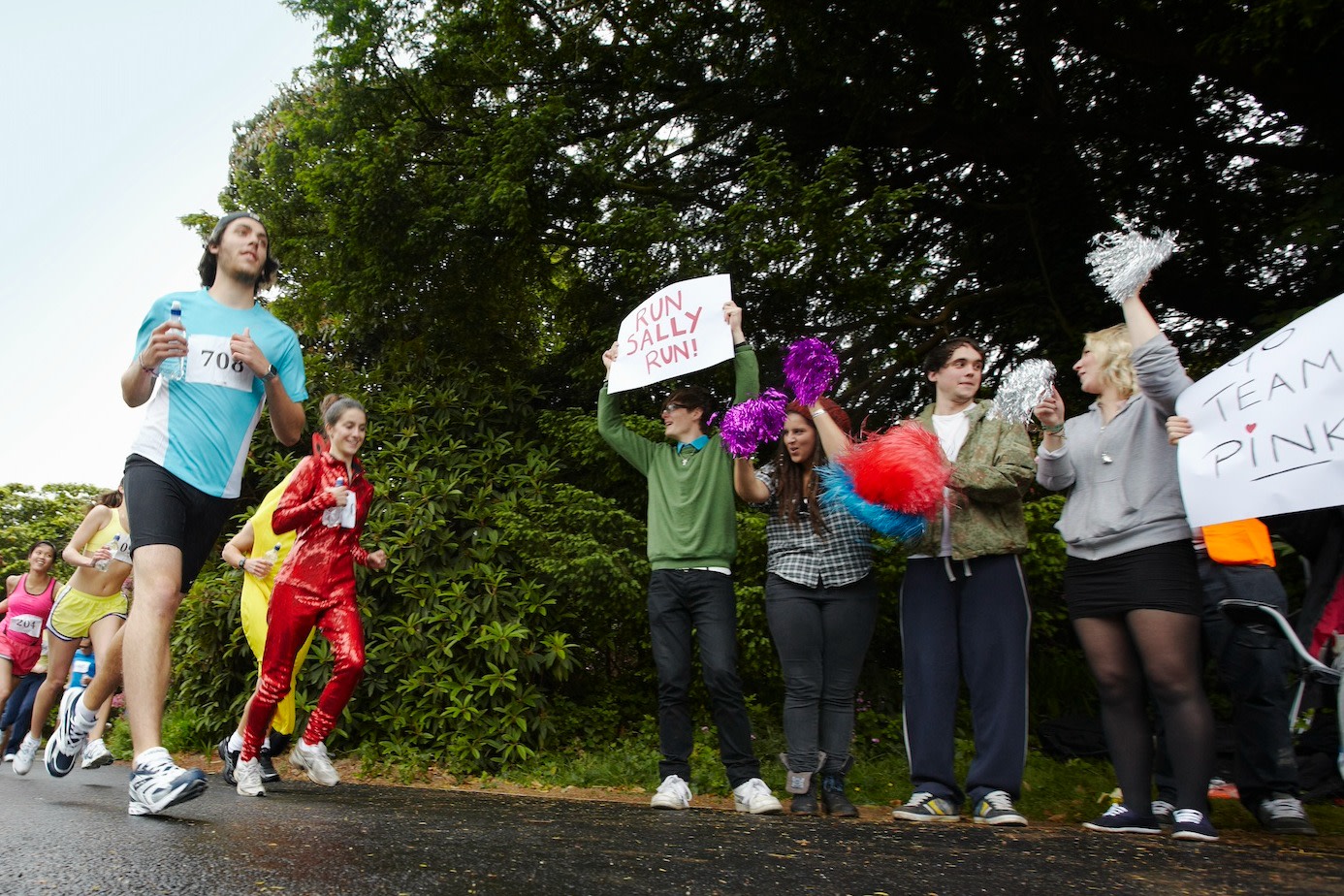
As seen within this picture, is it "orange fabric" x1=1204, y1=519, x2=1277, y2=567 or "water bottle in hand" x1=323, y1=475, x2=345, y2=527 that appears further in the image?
"water bottle in hand" x1=323, y1=475, x2=345, y2=527

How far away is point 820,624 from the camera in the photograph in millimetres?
4918

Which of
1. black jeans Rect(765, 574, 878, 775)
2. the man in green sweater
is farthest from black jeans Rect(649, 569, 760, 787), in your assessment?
black jeans Rect(765, 574, 878, 775)

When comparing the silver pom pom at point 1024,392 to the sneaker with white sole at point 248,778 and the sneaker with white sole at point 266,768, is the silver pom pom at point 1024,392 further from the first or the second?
the sneaker with white sole at point 266,768

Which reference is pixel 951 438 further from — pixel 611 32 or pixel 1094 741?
pixel 611 32

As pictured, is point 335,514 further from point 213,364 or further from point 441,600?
point 441,600

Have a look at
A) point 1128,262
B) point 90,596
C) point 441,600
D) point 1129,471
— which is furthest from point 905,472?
point 90,596

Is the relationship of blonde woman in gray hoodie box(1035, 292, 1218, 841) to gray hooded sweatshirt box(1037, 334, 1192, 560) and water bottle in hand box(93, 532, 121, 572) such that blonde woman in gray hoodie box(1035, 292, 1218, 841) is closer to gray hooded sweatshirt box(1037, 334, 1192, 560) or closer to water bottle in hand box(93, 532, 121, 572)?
gray hooded sweatshirt box(1037, 334, 1192, 560)

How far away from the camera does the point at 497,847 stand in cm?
308

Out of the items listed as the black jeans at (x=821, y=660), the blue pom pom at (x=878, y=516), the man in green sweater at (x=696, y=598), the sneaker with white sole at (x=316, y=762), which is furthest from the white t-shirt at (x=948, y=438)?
the sneaker with white sole at (x=316, y=762)

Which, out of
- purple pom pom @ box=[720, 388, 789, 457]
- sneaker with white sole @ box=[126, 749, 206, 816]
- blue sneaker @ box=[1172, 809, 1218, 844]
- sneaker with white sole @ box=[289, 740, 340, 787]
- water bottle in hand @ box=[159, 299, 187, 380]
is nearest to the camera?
sneaker with white sole @ box=[126, 749, 206, 816]

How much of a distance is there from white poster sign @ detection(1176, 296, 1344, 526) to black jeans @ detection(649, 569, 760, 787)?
2.09m

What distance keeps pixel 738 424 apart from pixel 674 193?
3.96 m

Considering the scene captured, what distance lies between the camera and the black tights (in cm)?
384

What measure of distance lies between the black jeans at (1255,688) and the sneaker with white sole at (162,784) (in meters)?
3.70
